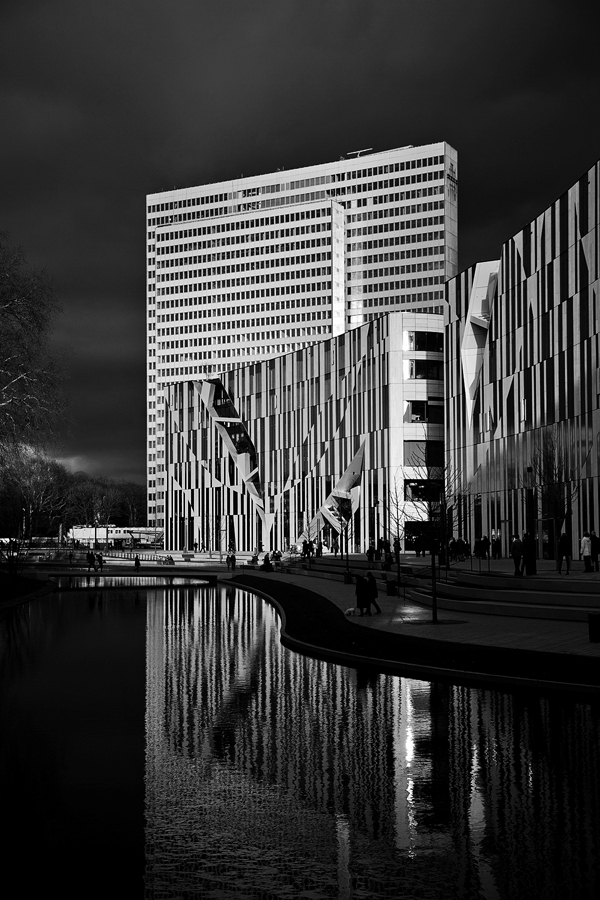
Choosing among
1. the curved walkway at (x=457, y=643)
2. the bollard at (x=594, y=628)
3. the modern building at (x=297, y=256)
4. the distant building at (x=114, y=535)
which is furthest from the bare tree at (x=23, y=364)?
the modern building at (x=297, y=256)

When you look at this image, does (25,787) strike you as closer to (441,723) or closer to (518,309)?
(441,723)

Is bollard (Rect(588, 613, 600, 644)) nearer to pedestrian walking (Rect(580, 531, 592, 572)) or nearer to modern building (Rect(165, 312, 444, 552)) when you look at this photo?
pedestrian walking (Rect(580, 531, 592, 572))

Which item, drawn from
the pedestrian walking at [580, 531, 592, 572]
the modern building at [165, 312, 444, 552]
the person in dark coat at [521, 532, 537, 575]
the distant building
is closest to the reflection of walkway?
the person in dark coat at [521, 532, 537, 575]

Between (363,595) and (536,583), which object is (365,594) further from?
(536,583)

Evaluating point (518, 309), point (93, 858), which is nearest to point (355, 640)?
point (93, 858)

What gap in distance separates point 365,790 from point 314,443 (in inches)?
3266

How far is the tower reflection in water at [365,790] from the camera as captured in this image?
6.66 metres

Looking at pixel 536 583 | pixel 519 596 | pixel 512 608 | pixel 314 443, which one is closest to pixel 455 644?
pixel 512 608

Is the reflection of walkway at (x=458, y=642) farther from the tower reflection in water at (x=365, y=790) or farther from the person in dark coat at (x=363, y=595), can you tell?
the tower reflection in water at (x=365, y=790)

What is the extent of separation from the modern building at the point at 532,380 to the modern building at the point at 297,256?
101287 mm

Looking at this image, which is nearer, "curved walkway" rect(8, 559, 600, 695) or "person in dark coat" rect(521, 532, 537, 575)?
"curved walkway" rect(8, 559, 600, 695)

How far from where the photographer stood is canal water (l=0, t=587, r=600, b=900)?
6.70 m

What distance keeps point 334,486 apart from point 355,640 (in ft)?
218

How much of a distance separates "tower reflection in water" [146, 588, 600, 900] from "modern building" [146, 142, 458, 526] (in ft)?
521
